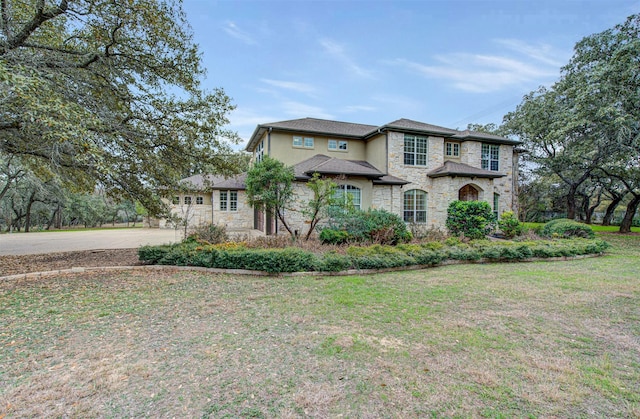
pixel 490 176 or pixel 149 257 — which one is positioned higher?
pixel 490 176

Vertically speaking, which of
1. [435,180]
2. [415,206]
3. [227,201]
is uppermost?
[435,180]

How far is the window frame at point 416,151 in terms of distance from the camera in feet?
55.5

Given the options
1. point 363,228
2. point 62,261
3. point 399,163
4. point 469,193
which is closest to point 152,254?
point 62,261

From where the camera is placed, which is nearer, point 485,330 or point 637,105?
point 485,330

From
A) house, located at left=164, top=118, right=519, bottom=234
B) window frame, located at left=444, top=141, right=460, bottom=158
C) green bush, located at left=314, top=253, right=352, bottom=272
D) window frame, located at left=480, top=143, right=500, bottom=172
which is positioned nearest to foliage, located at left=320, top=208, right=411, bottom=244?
house, located at left=164, top=118, right=519, bottom=234

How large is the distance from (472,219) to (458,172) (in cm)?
306

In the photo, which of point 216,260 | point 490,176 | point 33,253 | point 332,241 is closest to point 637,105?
point 490,176

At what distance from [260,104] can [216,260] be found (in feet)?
47.6

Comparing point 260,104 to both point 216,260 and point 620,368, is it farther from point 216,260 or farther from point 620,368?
point 620,368

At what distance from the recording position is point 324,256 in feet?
26.2

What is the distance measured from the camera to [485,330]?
415 cm

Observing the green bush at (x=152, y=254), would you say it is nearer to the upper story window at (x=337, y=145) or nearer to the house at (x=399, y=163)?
the house at (x=399, y=163)

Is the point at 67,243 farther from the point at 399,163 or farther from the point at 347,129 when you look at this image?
the point at 399,163

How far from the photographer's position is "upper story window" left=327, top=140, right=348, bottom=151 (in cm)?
1758
